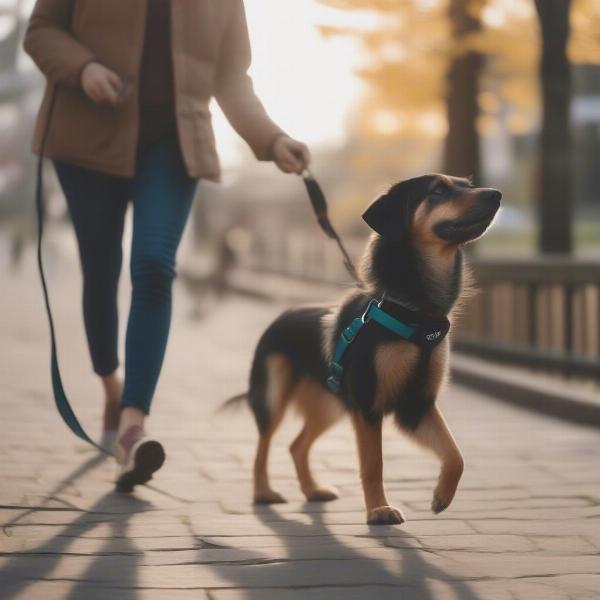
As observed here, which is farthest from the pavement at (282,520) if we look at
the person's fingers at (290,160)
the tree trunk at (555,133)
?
the tree trunk at (555,133)

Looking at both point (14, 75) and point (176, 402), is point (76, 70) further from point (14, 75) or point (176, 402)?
point (14, 75)

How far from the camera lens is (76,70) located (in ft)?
15.3

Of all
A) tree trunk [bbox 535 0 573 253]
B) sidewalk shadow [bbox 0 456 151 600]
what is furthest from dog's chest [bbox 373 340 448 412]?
tree trunk [bbox 535 0 573 253]

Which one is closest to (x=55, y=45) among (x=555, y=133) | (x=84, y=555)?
(x=84, y=555)

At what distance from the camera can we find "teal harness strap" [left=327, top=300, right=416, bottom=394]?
4.11m

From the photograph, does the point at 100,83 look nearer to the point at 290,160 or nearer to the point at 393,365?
the point at 290,160

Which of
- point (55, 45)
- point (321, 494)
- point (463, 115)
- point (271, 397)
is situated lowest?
point (321, 494)

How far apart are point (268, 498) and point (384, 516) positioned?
2.00 ft

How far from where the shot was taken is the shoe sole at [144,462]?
437 centimetres

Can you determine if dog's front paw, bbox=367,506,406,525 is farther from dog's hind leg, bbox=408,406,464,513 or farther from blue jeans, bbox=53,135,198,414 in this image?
blue jeans, bbox=53,135,198,414

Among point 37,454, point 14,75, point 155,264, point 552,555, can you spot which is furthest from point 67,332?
point 14,75

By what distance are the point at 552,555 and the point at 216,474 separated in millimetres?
1771

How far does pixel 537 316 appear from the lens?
29.9 ft

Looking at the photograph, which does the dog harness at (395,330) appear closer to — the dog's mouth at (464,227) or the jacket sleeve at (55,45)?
the dog's mouth at (464,227)
